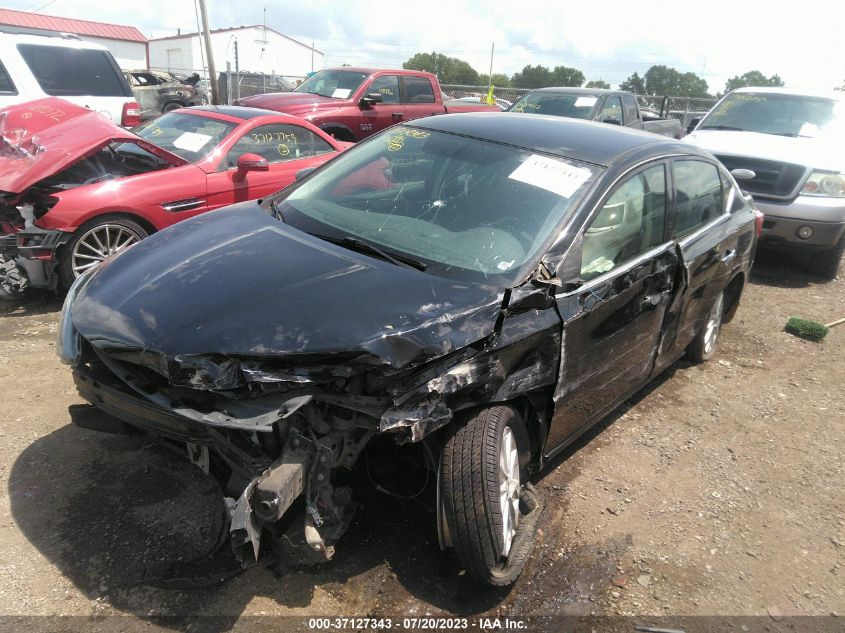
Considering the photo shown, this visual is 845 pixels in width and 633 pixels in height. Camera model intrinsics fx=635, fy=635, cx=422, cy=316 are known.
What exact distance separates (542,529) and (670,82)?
57.4m

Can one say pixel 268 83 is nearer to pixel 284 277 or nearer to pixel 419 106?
pixel 419 106

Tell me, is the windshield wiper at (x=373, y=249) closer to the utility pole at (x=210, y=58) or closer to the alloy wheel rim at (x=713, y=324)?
the alloy wheel rim at (x=713, y=324)

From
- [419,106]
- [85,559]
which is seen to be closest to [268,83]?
[419,106]

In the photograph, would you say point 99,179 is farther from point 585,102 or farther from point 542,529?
point 585,102

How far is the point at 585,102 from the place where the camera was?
9352 millimetres

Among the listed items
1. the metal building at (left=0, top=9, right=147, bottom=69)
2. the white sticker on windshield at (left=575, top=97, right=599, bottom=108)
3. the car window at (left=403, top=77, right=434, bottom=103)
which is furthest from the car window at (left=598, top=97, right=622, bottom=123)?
the metal building at (left=0, top=9, right=147, bottom=69)

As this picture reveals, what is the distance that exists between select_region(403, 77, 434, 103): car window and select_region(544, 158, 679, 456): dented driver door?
26.7ft

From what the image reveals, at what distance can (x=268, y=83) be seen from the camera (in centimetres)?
2002

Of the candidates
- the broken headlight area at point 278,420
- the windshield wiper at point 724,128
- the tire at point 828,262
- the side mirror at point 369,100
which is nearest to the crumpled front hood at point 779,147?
the windshield wiper at point 724,128

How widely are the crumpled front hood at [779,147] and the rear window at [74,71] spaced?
7564 mm

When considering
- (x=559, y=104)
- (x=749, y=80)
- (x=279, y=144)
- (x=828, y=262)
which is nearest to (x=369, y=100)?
(x=559, y=104)

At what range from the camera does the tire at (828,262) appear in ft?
23.3

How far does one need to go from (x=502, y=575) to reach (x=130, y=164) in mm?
4459

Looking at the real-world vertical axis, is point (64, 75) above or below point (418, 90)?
above
